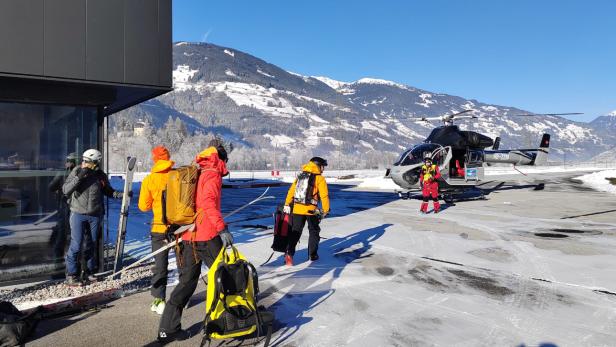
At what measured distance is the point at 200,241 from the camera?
405cm

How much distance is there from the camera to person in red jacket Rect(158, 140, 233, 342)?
13.2ft

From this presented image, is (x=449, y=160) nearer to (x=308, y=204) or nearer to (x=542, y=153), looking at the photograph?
(x=542, y=153)

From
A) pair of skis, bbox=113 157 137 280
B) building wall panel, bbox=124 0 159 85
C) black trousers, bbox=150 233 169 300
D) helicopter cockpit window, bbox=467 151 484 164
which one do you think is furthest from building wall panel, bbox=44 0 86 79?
helicopter cockpit window, bbox=467 151 484 164

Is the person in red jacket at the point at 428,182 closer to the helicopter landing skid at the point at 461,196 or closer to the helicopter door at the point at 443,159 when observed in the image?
the helicopter landing skid at the point at 461,196

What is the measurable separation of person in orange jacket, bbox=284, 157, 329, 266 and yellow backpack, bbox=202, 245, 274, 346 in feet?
10.6

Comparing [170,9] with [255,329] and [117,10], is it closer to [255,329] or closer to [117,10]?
[117,10]

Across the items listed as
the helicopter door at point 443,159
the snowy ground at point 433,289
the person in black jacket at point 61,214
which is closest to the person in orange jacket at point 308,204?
the snowy ground at point 433,289

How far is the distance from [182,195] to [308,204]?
335 cm

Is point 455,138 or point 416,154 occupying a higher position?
point 455,138

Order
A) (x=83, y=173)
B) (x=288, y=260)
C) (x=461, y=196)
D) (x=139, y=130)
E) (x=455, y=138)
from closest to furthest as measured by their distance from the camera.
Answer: (x=83, y=173) < (x=288, y=260) < (x=455, y=138) < (x=461, y=196) < (x=139, y=130)

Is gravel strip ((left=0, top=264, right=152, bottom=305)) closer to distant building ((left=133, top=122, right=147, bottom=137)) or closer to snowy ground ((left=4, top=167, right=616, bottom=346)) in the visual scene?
snowy ground ((left=4, top=167, right=616, bottom=346))

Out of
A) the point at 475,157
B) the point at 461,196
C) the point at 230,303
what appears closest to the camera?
the point at 230,303

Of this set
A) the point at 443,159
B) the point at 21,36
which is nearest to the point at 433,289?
the point at 21,36

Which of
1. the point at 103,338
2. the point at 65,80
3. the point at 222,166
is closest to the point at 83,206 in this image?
the point at 65,80
